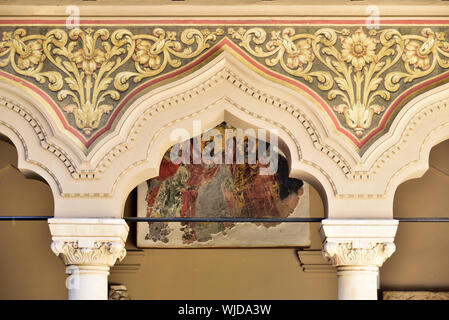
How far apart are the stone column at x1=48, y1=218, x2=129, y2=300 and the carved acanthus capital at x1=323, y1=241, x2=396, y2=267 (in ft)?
5.33

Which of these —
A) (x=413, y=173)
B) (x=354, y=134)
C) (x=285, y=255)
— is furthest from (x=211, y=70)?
(x=285, y=255)

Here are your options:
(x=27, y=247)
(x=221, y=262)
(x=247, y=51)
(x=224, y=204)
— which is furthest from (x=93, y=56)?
(x=221, y=262)

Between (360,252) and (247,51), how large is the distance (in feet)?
5.94

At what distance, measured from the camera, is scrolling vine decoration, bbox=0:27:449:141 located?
26.9ft

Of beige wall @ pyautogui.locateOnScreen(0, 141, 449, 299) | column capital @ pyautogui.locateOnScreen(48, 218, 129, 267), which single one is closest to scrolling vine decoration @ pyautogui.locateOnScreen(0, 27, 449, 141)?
column capital @ pyautogui.locateOnScreen(48, 218, 129, 267)

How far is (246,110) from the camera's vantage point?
819 cm

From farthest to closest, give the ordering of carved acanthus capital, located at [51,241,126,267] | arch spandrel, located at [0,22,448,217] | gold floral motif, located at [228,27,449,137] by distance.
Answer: gold floral motif, located at [228,27,449,137] → arch spandrel, located at [0,22,448,217] → carved acanthus capital, located at [51,241,126,267]

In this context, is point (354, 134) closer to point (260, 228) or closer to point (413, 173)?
point (413, 173)

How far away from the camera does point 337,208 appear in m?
7.98

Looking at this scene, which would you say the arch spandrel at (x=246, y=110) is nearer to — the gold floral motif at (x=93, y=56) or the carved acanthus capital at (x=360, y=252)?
the gold floral motif at (x=93, y=56)

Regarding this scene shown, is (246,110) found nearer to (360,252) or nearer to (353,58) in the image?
(353,58)

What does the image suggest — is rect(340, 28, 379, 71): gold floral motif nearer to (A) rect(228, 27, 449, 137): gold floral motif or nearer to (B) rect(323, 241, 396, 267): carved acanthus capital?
(A) rect(228, 27, 449, 137): gold floral motif
